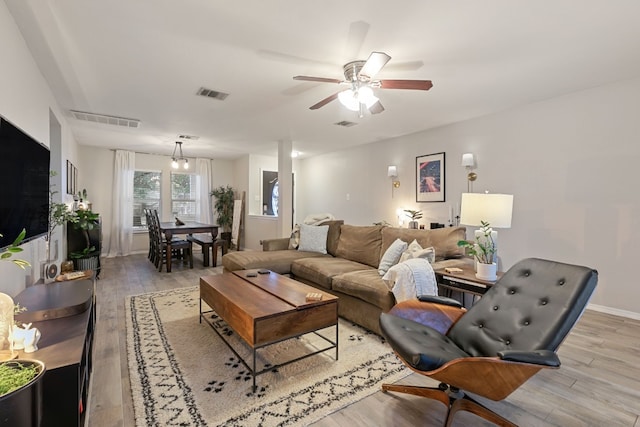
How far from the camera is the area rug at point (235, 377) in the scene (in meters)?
1.68

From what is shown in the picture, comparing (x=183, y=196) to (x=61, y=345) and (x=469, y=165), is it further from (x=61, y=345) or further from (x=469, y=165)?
(x=61, y=345)

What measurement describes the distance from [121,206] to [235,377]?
245 inches

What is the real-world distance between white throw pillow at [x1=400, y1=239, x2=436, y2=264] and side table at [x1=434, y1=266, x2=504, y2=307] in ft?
0.59

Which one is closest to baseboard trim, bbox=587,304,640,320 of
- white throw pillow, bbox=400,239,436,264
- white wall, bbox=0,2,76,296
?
white throw pillow, bbox=400,239,436,264

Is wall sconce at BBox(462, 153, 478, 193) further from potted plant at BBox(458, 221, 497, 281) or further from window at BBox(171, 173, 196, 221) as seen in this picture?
window at BBox(171, 173, 196, 221)

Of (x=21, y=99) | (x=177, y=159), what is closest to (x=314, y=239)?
(x=21, y=99)

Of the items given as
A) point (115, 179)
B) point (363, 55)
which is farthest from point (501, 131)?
point (115, 179)

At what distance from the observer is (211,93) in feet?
11.4

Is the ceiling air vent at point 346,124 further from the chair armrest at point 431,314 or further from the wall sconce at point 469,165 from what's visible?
the chair armrest at point 431,314

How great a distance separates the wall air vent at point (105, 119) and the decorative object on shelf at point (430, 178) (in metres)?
4.56

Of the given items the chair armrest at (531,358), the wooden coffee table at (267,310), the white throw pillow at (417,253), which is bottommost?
the wooden coffee table at (267,310)

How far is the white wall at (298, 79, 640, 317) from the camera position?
10.3 ft

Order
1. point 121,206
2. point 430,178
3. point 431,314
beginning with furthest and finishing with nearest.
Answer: point 121,206
point 430,178
point 431,314

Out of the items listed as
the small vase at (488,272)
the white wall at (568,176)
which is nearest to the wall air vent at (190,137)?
the white wall at (568,176)
